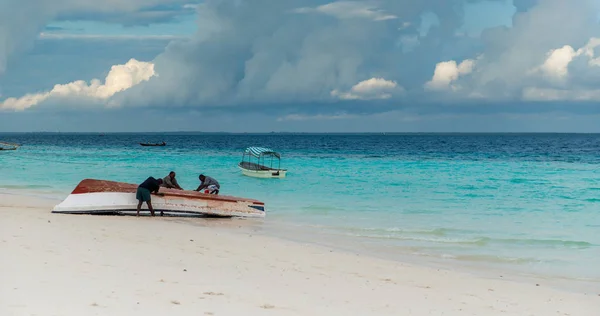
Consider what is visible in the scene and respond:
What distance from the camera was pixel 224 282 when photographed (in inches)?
361

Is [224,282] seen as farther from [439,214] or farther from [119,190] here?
[439,214]

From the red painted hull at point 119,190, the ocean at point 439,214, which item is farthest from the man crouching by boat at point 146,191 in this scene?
the ocean at point 439,214

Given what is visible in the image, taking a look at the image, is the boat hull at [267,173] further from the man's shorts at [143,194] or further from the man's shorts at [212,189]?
the man's shorts at [143,194]

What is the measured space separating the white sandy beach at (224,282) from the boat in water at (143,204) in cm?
403

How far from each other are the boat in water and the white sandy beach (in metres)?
4.03

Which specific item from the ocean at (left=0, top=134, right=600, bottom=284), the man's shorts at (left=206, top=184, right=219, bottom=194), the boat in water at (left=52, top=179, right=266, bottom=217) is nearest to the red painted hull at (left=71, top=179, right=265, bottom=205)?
the boat in water at (left=52, top=179, right=266, bottom=217)

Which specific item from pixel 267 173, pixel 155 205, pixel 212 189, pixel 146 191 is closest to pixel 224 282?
pixel 146 191

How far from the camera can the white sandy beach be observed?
25.3 ft

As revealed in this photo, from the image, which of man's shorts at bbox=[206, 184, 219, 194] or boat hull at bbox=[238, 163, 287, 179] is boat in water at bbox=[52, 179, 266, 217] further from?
boat hull at bbox=[238, 163, 287, 179]

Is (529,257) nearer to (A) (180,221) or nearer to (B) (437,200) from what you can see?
(A) (180,221)

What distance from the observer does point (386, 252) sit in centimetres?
1352

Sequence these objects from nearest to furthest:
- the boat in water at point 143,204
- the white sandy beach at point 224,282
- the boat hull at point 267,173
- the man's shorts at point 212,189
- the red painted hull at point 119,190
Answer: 1. the white sandy beach at point 224,282
2. the boat in water at point 143,204
3. the red painted hull at point 119,190
4. the man's shorts at point 212,189
5. the boat hull at point 267,173

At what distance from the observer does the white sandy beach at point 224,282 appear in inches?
304

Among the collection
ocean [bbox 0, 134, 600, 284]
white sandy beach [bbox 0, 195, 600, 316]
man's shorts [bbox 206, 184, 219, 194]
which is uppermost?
man's shorts [bbox 206, 184, 219, 194]
